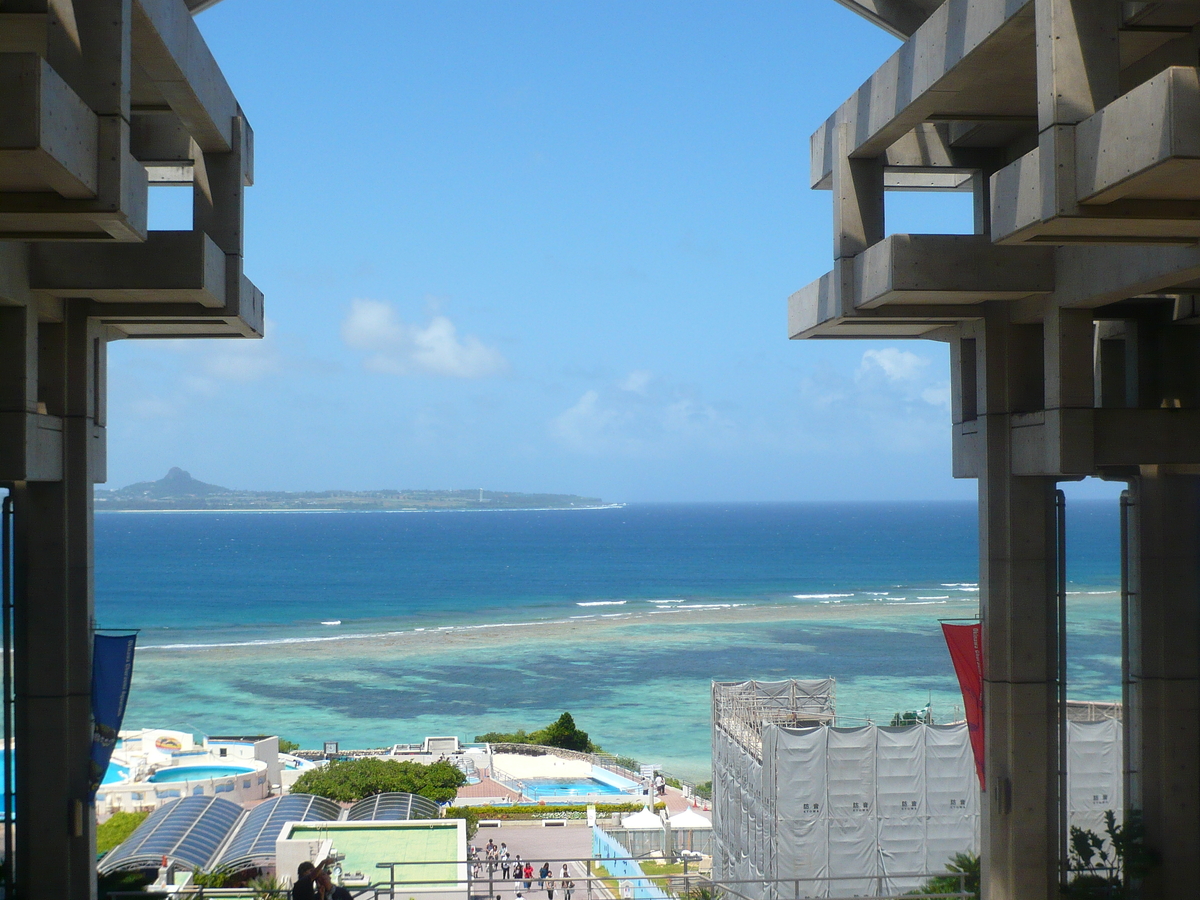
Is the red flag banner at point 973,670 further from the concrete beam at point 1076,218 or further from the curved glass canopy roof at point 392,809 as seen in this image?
the curved glass canopy roof at point 392,809

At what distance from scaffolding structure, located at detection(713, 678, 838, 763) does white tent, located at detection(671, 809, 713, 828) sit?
446cm

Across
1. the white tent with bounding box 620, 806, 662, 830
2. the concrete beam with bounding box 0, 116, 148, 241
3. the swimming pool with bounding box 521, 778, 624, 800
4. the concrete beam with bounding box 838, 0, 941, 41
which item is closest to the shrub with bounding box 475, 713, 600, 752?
the swimming pool with bounding box 521, 778, 624, 800

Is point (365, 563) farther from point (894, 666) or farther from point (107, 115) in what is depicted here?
point (107, 115)

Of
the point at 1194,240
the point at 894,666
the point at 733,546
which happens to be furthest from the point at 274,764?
the point at 733,546

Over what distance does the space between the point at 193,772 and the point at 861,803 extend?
80.9 feet

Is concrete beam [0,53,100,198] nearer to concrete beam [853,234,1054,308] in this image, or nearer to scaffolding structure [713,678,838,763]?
concrete beam [853,234,1054,308]

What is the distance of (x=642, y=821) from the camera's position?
2803 centimetres

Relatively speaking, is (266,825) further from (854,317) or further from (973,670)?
(854,317)

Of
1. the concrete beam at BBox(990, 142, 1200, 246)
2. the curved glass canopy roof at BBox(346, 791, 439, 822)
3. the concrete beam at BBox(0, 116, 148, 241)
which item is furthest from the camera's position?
the curved glass canopy roof at BBox(346, 791, 439, 822)

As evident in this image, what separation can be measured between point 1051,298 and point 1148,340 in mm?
2616

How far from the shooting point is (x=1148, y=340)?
14.4 meters

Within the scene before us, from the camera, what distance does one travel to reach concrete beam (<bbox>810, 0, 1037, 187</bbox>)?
1007 cm

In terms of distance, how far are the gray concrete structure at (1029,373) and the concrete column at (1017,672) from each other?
0.02 meters

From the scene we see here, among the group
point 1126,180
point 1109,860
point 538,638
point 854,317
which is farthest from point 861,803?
point 538,638
